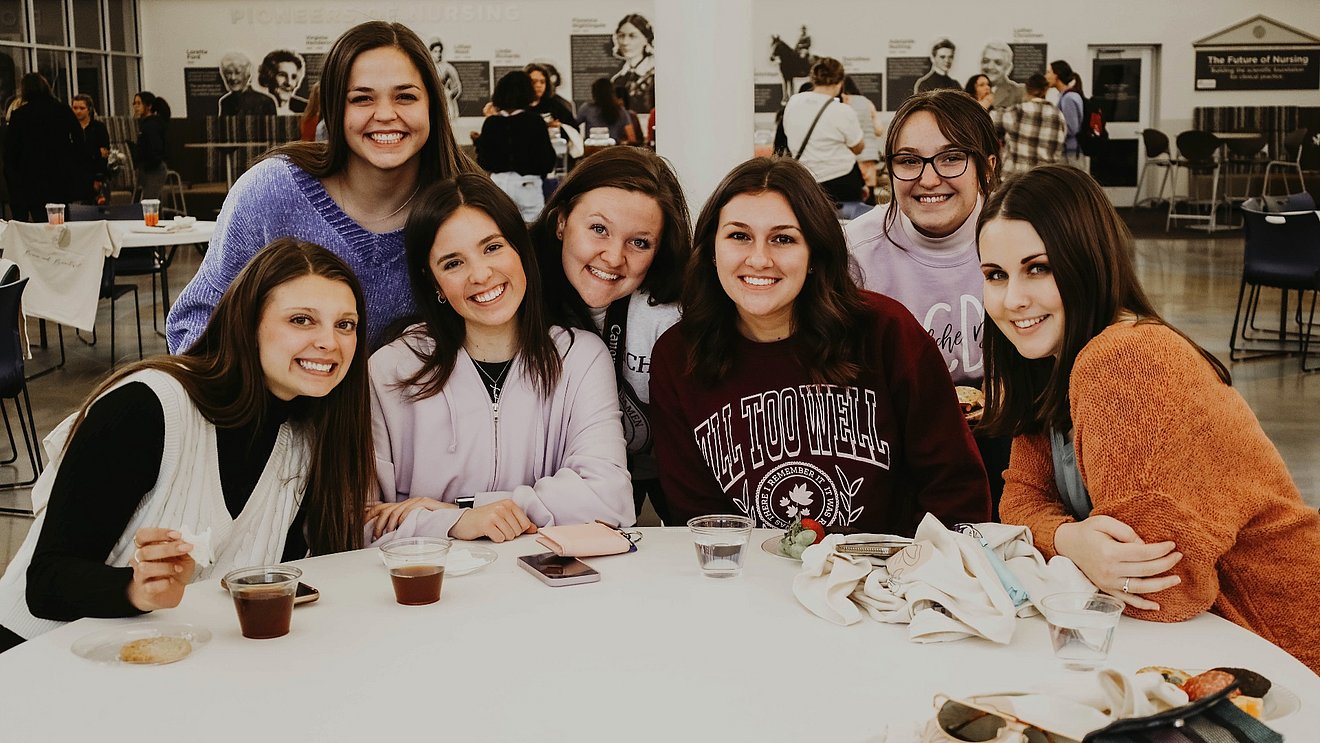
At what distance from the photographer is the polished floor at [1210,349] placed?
525cm

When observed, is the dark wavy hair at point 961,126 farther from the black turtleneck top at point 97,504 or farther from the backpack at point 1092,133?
the backpack at point 1092,133

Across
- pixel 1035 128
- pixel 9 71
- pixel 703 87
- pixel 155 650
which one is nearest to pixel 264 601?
pixel 155 650

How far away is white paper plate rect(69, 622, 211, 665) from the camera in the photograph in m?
1.57

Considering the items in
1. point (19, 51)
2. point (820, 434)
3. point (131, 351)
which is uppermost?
point (19, 51)

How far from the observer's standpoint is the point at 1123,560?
1684 mm

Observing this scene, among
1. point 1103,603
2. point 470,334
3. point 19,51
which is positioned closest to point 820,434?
point 470,334

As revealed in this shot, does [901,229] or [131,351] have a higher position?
[901,229]

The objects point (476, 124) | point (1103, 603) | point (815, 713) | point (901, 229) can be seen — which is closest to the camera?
point (815, 713)

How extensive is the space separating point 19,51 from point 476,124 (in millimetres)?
5314

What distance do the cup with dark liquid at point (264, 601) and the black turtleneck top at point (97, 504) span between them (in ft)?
0.71

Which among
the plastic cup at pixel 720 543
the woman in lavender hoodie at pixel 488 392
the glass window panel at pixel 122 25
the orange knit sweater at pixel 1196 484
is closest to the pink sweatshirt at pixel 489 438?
the woman in lavender hoodie at pixel 488 392

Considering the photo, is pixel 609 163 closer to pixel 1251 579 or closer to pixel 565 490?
pixel 565 490

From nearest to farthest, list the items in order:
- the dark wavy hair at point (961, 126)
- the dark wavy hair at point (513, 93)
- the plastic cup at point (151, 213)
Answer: the dark wavy hair at point (961, 126) → the plastic cup at point (151, 213) → the dark wavy hair at point (513, 93)

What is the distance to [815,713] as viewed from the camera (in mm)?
1400
